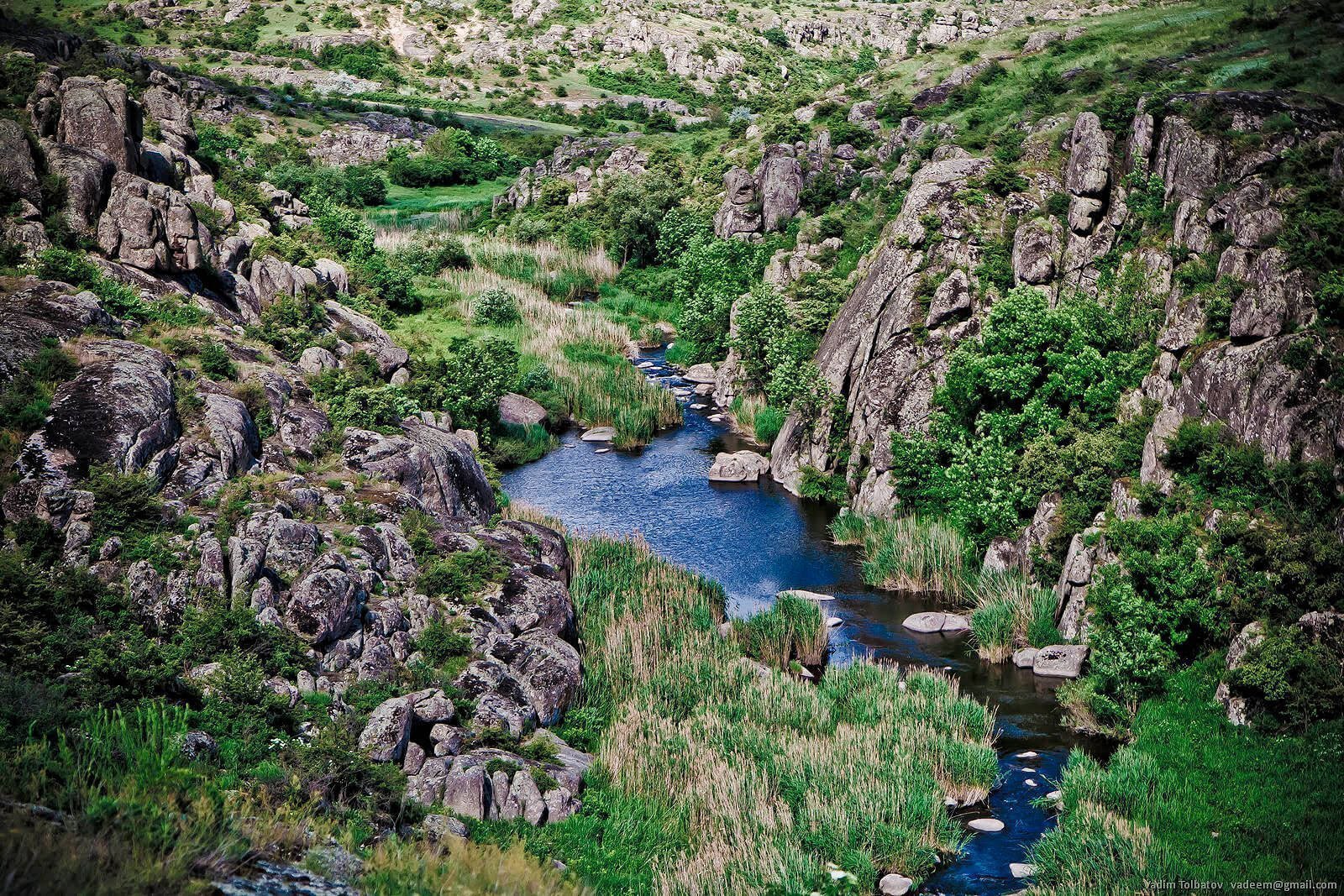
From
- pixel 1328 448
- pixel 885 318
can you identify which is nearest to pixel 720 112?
pixel 885 318

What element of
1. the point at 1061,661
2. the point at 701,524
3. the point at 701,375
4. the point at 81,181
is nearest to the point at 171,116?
the point at 81,181

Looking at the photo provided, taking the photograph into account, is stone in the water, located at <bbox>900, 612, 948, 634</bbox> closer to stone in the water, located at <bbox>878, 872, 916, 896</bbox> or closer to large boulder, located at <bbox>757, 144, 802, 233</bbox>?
stone in the water, located at <bbox>878, 872, 916, 896</bbox>

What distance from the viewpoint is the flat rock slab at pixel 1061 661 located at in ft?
92.5

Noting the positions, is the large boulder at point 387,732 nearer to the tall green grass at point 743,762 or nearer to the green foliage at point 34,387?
the tall green grass at point 743,762

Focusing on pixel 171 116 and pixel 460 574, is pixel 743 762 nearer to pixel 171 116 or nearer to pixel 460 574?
pixel 460 574

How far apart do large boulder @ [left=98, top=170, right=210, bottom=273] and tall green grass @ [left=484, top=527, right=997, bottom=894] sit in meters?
18.9

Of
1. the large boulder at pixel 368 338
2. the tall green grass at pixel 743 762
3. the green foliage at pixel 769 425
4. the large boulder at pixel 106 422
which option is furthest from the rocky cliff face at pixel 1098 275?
the large boulder at pixel 106 422

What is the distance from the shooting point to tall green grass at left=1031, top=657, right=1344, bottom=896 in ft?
60.5

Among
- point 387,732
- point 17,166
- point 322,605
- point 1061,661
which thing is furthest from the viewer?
point 17,166

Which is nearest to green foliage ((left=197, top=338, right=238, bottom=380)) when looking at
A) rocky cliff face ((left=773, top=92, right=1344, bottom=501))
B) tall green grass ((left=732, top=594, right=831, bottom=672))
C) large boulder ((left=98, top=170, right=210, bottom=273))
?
large boulder ((left=98, top=170, right=210, bottom=273))

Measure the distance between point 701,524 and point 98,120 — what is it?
1046 inches

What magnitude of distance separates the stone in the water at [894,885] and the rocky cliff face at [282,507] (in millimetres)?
6415

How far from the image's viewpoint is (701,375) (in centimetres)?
6112

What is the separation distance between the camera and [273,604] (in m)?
22.2
